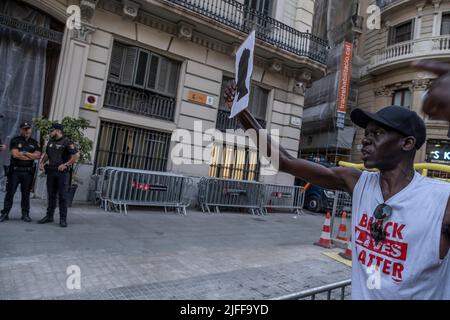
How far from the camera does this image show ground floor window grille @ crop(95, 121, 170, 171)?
9906mm

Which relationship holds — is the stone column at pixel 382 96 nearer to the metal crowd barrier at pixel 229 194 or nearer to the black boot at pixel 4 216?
the metal crowd barrier at pixel 229 194

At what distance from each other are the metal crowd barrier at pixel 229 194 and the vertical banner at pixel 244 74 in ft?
27.4

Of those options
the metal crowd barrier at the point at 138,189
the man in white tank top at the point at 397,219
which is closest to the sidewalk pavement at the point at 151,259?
the metal crowd barrier at the point at 138,189

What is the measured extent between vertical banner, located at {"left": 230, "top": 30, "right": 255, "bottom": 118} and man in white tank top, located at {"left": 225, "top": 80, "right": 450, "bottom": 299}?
0.61m

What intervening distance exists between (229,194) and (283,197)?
254 centimetres

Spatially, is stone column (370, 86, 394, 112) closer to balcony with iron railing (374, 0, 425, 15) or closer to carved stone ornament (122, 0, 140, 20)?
balcony with iron railing (374, 0, 425, 15)

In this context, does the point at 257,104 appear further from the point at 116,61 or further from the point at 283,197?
the point at 116,61

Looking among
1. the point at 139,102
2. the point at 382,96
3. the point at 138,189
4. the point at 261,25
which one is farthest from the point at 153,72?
the point at 382,96

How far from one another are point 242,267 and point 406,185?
3.68 meters

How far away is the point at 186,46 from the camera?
11102 millimetres

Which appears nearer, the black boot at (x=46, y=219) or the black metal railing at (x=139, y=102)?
the black boot at (x=46, y=219)

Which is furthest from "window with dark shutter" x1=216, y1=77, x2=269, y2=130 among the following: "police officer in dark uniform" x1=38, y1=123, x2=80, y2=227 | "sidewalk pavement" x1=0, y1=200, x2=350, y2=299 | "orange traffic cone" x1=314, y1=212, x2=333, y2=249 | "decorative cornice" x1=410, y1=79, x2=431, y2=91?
"decorative cornice" x1=410, y1=79, x2=431, y2=91

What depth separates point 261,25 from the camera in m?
12.6

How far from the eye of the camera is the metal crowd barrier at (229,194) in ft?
34.0
